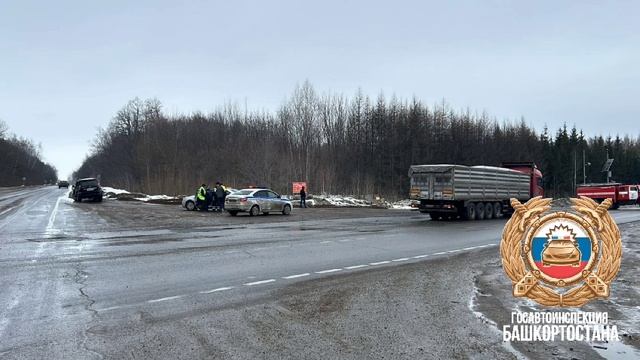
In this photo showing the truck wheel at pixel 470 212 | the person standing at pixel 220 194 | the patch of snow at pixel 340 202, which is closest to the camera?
the truck wheel at pixel 470 212

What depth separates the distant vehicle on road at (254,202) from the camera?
28547mm

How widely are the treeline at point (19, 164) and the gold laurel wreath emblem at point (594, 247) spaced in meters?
135

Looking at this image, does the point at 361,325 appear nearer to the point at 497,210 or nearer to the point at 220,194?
the point at 497,210

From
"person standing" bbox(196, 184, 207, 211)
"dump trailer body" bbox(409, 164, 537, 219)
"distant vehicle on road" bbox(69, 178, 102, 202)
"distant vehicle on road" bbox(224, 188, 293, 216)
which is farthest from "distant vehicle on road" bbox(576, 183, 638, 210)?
"distant vehicle on road" bbox(69, 178, 102, 202)

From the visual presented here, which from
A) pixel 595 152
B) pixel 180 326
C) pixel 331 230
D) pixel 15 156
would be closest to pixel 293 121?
pixel 331 230

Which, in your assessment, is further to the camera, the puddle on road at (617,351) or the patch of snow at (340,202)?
the patch of snow at (340,202)

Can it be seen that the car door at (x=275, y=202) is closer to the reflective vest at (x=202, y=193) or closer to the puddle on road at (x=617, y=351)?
the reflective vest at (x=202, y=193)

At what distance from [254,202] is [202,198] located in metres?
5.02

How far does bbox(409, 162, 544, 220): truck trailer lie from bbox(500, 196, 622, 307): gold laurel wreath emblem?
68.1 feet

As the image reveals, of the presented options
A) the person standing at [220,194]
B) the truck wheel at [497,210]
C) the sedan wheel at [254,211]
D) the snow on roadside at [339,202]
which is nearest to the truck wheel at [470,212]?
the truck wheel at [497,210]

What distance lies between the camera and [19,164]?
133875 millimetres

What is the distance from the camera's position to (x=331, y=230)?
20.5 meters

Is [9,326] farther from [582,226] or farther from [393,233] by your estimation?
[393,233]

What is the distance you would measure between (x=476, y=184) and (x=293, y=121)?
131ft
